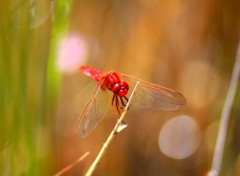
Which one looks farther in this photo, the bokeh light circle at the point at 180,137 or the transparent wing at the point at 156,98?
the bokeh light circle at the point at 180,137

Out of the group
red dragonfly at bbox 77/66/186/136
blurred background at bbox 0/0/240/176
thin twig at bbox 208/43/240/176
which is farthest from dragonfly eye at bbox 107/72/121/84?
blurred background at bbox 0/0/240/176

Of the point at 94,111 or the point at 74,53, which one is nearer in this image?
the point at 94,111

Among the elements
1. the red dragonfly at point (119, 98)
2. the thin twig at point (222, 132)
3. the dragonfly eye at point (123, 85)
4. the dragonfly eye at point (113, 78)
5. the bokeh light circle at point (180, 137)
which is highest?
the dragonfly eye at point (113, 78)

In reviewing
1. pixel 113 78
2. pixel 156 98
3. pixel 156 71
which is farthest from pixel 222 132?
pixel 156 71

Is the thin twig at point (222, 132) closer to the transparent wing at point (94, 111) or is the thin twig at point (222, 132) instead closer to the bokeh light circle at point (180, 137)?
the transparent wing at point (94, 111)

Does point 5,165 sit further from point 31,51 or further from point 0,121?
point 31,51

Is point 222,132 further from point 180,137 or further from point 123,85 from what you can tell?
point 180,137

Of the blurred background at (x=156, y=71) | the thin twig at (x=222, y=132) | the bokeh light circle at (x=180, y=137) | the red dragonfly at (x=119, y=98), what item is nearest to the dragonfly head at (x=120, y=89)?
the red dragonfly at (x=119, y=98)
